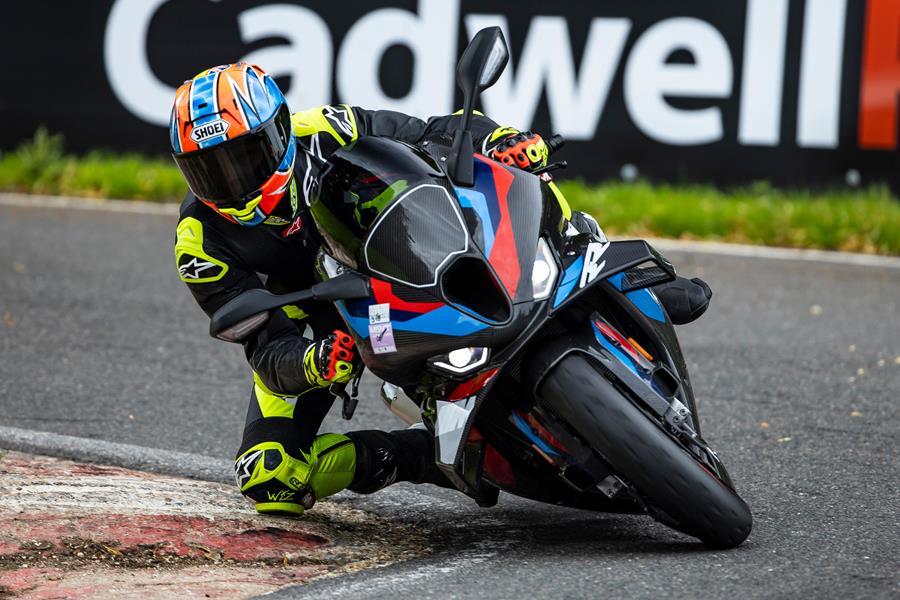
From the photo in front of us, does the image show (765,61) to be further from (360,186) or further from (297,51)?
(360,186)

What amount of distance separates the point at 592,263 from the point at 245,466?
1462 millimetres

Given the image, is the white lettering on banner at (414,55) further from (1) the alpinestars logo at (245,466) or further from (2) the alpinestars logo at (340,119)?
(1) the alpinestars logo at (245,466)

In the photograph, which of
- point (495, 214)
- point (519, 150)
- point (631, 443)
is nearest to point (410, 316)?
point (495, 214)

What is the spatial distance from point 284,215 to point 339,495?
1165mm

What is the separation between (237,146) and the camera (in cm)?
399

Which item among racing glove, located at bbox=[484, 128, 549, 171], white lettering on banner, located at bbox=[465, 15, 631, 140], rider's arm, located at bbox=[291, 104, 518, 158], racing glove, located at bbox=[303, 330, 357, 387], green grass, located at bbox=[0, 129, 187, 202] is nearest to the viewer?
racing glove, located at bbox=[303, 330, 357, 387]

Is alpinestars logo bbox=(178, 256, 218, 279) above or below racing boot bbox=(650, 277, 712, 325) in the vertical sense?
above

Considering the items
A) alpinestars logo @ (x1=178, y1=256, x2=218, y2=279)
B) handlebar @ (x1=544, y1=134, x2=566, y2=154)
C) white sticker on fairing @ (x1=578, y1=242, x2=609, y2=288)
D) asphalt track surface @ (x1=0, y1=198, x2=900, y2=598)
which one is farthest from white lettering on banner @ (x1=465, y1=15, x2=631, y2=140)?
white sticker on fairing @ (x1=578, y1=242, x2=609, y2=288)

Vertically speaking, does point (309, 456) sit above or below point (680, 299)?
below

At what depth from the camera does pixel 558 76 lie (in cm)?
964

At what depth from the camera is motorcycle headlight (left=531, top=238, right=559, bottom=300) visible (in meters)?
3.53

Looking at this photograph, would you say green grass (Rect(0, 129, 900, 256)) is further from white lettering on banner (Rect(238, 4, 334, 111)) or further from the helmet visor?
the helmet visor

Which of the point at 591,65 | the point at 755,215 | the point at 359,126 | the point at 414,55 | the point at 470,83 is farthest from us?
the point at 414,55

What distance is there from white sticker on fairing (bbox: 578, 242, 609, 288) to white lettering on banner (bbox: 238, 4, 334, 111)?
659 cm
